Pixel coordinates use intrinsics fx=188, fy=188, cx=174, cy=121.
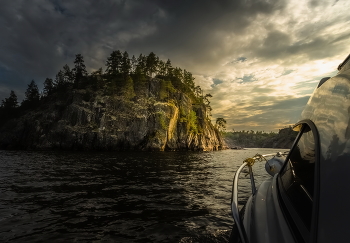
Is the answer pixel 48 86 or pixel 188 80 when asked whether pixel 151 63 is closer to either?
pixel 188 80

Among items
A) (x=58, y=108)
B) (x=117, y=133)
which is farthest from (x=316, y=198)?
(x=58, y=108)

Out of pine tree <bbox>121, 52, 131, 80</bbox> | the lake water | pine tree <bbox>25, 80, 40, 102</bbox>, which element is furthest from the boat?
pine tree <bbox>25, 80, 40, 102</bbox>

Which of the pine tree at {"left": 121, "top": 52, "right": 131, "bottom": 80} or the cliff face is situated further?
the pine tree at {"left": 121, "top": 52, "right": 131, "bottom": 80}

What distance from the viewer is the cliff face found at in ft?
150

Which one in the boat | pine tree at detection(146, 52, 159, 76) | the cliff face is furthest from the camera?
pine tree at detection(146, 52, 159, 76)

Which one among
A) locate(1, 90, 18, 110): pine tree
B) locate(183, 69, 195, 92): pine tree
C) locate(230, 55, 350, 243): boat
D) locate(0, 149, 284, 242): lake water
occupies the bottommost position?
locate(0, 149, 284, 242): lake water

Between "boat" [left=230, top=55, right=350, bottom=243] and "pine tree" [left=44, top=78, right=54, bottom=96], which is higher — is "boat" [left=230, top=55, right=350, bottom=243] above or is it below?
below

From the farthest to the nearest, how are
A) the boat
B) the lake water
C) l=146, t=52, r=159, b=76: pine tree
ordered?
1. l=146, t=52, r=159, b=76: pine tree
2. the lake water
3. the boat

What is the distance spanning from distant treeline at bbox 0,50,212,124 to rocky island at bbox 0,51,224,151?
32cm

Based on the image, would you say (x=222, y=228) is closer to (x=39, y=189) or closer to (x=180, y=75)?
(x=39, y=189)

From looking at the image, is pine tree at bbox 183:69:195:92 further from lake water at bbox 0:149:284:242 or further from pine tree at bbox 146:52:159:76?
lake water at bbox 0:149:284:242

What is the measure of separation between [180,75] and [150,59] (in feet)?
41.8

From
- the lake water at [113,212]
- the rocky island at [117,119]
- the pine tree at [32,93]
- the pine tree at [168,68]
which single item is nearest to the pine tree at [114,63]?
the rocky island at [117,119]

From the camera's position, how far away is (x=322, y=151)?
1.45 meters
